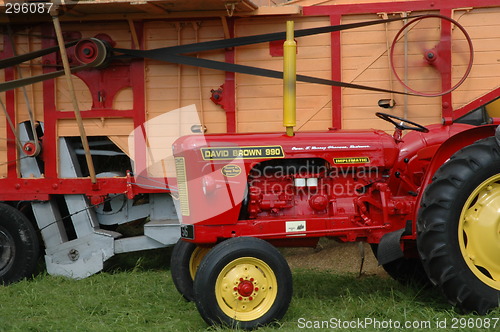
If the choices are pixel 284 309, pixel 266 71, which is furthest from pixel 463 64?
pixel 284 309

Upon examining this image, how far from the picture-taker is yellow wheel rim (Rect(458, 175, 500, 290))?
472 cm

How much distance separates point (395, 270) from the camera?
5.91m

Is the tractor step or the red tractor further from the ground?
the red tractor

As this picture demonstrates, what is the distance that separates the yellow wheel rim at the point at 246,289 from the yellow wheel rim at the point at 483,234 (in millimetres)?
1311

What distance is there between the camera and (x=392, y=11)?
Result: 693 cm

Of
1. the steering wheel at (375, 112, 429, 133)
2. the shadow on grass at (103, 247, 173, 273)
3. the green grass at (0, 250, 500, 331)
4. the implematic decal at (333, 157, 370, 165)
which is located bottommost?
the shadow on grass at (103, 247, 173, 273)

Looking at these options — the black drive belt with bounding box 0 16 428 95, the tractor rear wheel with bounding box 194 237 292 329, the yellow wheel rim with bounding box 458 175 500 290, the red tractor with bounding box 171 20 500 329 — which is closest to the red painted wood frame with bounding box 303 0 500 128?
the black drive belt with bounding box 0 16 428 95

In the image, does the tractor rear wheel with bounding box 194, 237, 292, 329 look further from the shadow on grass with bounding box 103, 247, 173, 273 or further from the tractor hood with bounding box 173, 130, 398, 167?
the shadow on grass with bounding box 103, 247, 173, 273

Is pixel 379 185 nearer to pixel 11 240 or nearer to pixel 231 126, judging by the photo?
pixel 231 126

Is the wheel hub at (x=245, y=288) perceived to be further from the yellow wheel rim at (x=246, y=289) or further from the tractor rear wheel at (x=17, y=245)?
the tractor rear wheel at (x=17, y=245)

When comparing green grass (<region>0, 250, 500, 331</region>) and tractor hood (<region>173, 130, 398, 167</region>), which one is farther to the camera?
tractor hood (<region>173, 130, 398, 167</region>)

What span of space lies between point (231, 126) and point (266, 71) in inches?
25.4

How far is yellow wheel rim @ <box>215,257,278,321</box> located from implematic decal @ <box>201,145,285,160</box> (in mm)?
819

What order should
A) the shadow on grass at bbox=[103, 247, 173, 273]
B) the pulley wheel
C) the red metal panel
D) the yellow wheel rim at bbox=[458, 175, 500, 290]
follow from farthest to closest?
1. the shadow on grass at bbox=[103, 247, 173, 273]
2. the red metal panel
3. the pulley wheel
4. the yellow wheel rim at bbox=[458, 175, 500, 290]
